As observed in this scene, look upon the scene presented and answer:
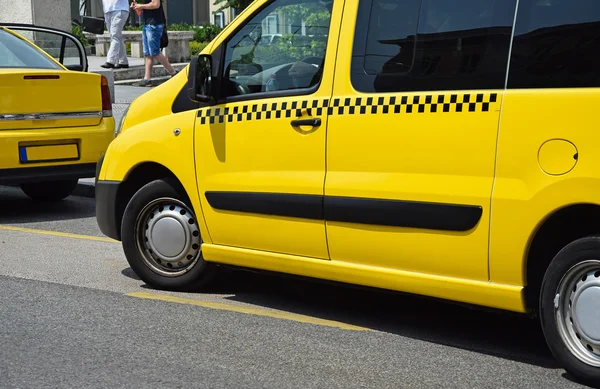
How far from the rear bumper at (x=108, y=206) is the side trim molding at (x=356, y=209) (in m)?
0.89

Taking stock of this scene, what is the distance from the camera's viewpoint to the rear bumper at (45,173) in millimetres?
9062

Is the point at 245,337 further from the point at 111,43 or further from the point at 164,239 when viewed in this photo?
the point at 111,43

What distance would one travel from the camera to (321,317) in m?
5.96

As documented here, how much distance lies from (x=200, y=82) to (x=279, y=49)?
524 mm

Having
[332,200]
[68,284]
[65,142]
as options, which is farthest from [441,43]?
[65,142]

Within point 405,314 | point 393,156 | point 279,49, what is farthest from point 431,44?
point 405,314

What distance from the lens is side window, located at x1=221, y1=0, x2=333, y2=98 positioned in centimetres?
571

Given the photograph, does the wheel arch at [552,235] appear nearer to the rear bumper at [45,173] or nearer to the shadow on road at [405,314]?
the shadow on road at [405,314]

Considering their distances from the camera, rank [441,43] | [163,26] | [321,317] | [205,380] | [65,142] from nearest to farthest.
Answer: [205,380] < [441,43] < [321,317] < [65,142] < [163,26]

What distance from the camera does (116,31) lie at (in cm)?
1902

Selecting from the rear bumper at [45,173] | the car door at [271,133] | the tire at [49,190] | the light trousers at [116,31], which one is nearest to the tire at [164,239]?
the car door at [271,133]

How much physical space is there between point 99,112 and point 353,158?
4678 mm

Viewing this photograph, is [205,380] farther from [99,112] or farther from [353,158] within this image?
[99,112]

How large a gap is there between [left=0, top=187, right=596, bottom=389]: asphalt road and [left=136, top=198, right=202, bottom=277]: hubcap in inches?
7.1
